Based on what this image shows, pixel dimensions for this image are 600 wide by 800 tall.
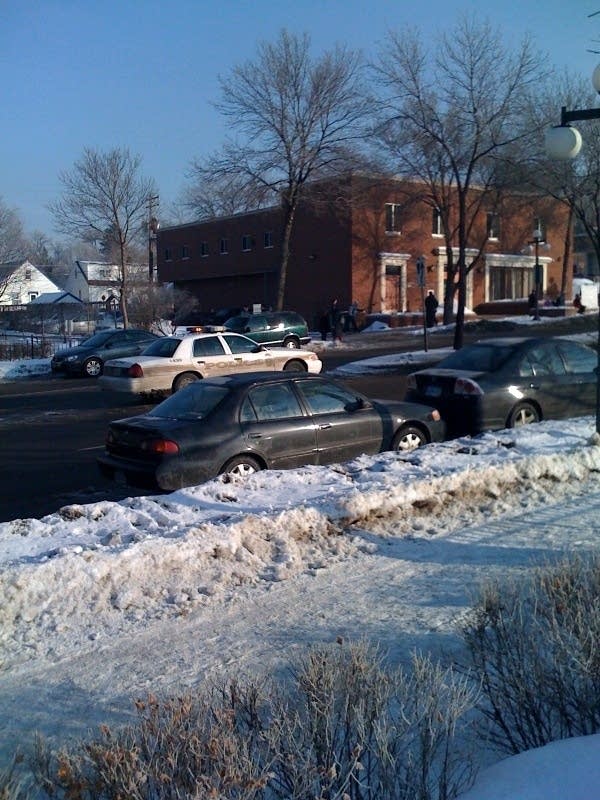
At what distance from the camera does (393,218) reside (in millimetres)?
45125

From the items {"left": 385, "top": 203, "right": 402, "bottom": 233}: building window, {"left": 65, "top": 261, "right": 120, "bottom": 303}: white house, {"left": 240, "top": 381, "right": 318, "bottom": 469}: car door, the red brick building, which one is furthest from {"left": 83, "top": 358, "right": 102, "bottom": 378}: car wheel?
{"left": 65, "top": 261, "right": 120, "bottom": 303}: white house

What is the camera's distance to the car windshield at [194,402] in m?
9.29

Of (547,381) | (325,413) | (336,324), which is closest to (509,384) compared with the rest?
(547,381)

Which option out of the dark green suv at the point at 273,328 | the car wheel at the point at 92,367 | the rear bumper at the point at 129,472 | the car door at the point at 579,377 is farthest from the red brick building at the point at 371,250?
the rear bumper at the point at 129,472

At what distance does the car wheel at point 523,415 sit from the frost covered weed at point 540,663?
302 inches

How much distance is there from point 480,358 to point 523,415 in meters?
1.10

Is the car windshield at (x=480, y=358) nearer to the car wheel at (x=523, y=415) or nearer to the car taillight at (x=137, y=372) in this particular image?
the car wheel at (x=523, y=415)

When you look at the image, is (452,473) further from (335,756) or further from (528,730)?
(335,756)

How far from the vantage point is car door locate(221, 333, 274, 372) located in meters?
20.2

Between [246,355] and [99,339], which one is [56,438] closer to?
[246,355]

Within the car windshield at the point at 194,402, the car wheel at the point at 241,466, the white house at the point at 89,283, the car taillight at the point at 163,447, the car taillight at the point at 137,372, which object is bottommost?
the car wheel at the point at 241,466

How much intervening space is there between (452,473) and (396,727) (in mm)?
4831

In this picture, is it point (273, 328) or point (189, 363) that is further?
point (273, 328)

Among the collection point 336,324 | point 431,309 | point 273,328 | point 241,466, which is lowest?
point 241,466
